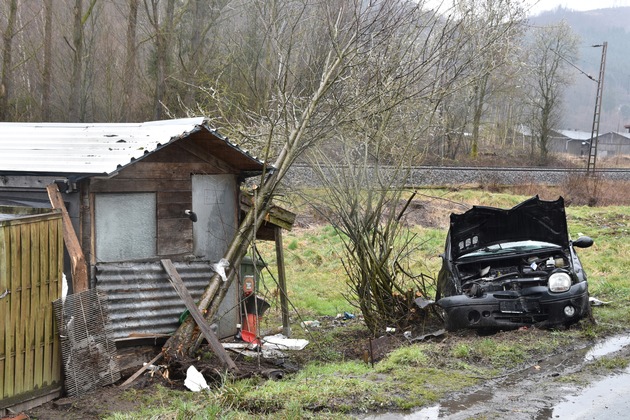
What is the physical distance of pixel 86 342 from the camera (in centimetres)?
898

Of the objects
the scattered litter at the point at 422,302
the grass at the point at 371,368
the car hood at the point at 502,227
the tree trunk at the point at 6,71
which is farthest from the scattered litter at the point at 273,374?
the tree trunk at the point at 6,71

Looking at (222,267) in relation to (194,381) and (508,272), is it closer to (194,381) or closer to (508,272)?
(194,381)

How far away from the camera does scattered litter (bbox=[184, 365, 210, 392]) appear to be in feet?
29.1

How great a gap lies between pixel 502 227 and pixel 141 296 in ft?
18.5

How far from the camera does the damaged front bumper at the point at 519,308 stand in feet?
32.2

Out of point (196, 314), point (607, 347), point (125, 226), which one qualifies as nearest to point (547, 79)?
point (607, 347)

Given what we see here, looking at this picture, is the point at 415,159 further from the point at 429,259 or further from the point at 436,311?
the point at 429,259

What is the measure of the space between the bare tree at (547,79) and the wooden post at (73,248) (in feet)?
162

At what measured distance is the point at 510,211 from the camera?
11156 millimetres

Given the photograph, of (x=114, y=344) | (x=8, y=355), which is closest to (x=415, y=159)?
(x=114, y=344)

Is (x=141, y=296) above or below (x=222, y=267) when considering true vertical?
below

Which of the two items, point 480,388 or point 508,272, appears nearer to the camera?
point 480,388

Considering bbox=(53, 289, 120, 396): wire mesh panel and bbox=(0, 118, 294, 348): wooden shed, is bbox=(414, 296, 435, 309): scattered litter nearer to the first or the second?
bbox=(0, 118, 294, 348): wooden shed

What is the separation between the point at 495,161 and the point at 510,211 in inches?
1704
